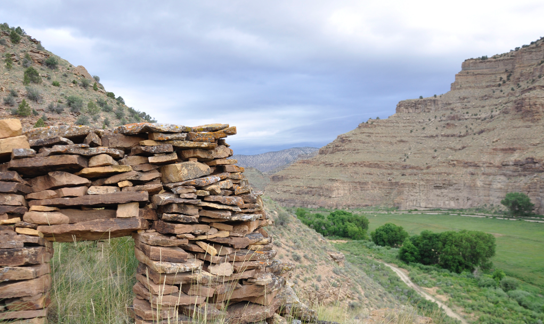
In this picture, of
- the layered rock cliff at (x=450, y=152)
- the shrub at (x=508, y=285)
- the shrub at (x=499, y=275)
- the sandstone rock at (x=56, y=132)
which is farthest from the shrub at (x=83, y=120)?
the layered rock cliff at (x=450, y=152)

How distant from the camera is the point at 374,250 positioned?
123ft

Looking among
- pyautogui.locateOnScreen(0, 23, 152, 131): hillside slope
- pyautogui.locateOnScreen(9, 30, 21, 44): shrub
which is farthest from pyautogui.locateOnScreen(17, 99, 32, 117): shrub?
pyautogui.locateOnScreen(9, 30, 21, 44): shrub

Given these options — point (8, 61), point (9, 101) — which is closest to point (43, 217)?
point (9, 101)

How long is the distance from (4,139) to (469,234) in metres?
38.4

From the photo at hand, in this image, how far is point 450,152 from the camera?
281ft

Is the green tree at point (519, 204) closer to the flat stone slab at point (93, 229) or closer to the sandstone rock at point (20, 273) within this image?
the flat stone slab at point (93, 229)

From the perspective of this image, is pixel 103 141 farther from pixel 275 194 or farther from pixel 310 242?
pixel 275 194

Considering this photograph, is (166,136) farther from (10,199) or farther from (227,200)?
(10,199)

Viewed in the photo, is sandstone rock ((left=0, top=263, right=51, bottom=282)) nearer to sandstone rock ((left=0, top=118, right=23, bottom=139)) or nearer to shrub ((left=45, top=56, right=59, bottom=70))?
sandstone rock ((left=0, top=118, right=23, bottom=139))

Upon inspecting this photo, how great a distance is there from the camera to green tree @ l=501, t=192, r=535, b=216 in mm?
60719

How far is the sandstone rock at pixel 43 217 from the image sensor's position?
4562 mm

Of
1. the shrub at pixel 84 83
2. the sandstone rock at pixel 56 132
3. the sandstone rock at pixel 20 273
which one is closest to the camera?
the sandstone rock at pixel 20 273

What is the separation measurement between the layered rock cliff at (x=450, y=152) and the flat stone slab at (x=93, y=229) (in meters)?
79.3

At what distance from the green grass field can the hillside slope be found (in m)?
38.0
